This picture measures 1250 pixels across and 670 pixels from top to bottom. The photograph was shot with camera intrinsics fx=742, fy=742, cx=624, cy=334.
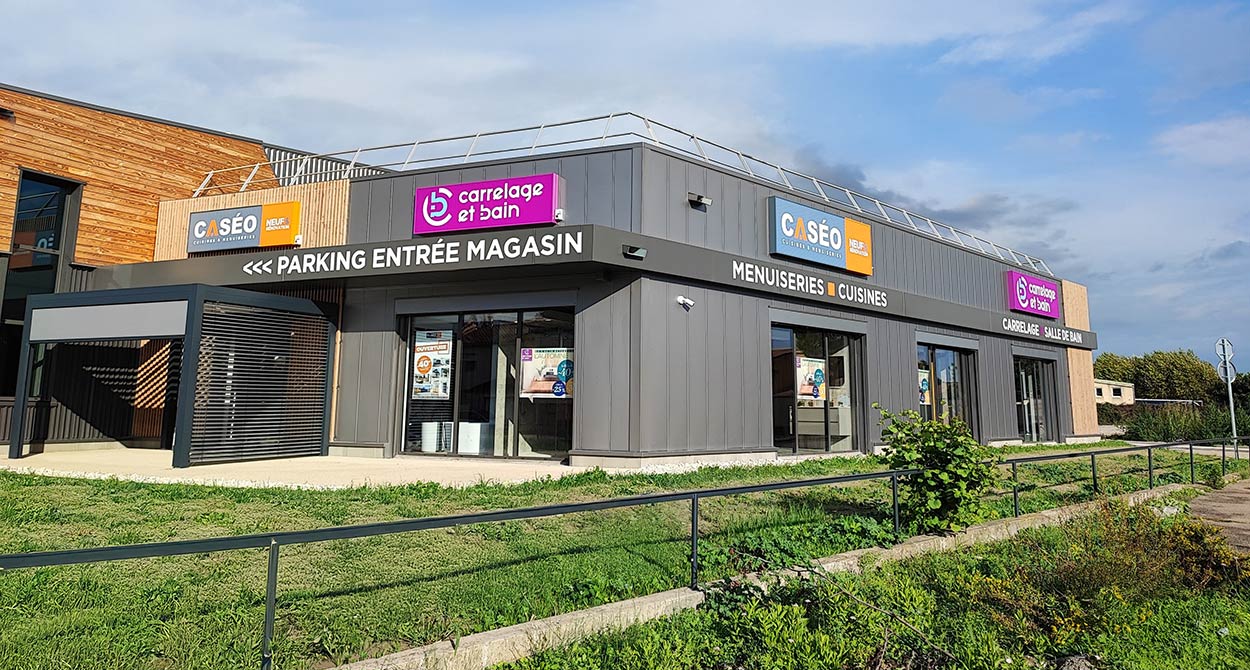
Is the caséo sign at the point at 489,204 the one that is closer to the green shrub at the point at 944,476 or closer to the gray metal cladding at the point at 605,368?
the gray metal cladding at the point at 605,368

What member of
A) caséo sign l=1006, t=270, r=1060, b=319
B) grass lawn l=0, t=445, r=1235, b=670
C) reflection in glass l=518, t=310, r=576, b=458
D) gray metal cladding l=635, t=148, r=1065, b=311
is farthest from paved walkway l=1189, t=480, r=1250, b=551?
caséo sign l=1006, t=270, r=1060, b=319

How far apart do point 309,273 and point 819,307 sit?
999 centimetres

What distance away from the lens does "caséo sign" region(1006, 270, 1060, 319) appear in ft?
70.0

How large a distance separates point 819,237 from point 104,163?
50.2 ft

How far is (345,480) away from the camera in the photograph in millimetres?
10250

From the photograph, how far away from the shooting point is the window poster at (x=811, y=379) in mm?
15258

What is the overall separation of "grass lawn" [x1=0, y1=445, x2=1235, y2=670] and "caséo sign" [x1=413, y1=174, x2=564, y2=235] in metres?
5.25

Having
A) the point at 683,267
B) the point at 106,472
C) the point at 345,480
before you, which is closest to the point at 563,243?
the point at 683,267

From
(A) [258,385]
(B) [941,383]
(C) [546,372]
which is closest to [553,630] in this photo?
(C) [546,372]

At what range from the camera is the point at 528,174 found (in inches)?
520

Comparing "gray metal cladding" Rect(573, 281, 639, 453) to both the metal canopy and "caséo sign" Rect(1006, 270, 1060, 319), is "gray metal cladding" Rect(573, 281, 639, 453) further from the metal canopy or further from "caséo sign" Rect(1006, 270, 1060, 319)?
"caséo sign" Rect(1006, 270, 1060, 319)

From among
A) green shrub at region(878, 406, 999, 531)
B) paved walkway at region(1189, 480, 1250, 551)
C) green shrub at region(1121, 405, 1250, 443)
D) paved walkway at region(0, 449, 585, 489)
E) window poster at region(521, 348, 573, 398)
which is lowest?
paved walkway at region(1189, 480, 1250, 551)

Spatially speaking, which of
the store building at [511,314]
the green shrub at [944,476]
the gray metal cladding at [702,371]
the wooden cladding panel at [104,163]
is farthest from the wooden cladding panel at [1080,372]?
the wooden cladding panel at [104,163]

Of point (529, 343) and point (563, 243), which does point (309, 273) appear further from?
point (563, 243)
